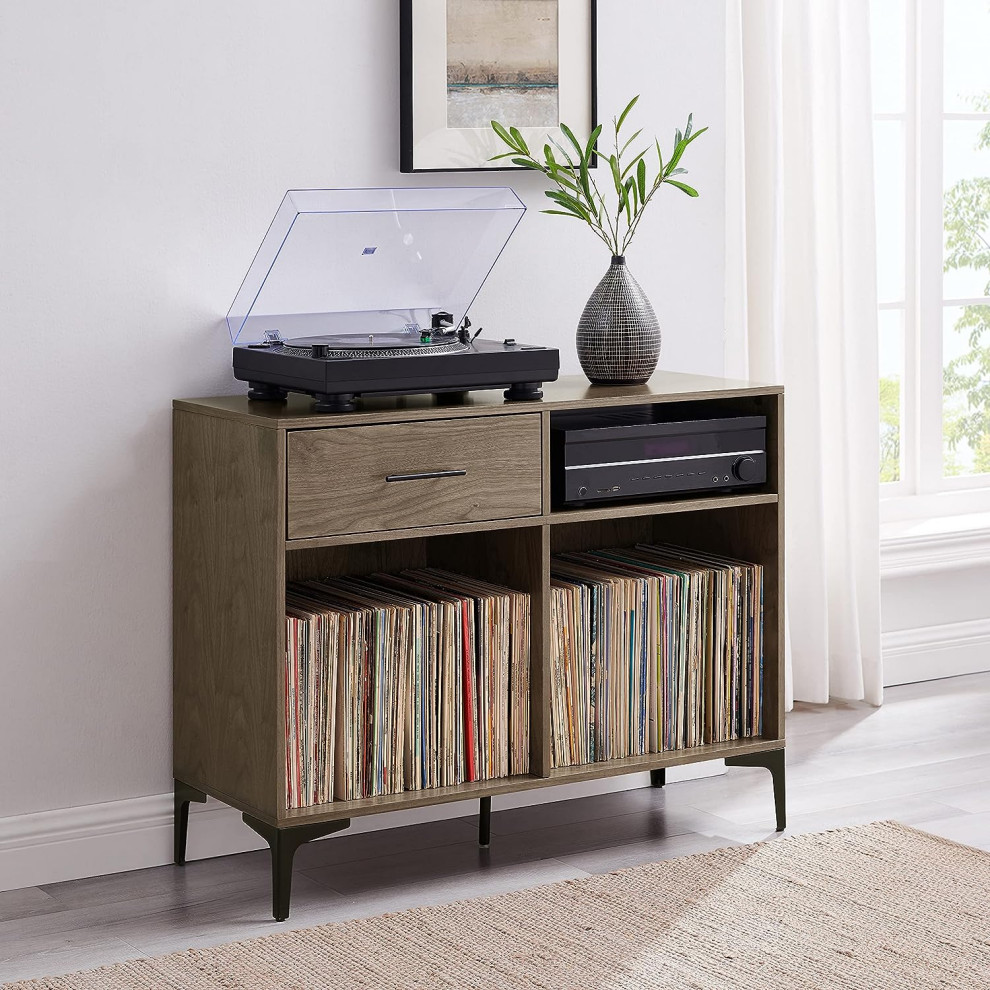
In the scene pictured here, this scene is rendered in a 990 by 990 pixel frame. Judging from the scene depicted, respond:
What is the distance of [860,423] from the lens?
149 inches

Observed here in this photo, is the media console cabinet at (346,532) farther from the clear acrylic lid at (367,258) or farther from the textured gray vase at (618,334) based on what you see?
the clear acrylic lid at (367,258)

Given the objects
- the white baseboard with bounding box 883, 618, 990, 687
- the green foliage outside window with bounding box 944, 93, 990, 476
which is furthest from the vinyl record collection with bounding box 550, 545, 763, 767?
the green foliage outside window with bounding box 944, 93, 990, 476

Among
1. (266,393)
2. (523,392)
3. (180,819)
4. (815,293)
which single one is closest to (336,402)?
(266,393)

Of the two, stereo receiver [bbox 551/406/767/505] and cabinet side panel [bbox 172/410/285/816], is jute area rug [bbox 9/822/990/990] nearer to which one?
cabinet side panel [bbox 172/410/285/816]

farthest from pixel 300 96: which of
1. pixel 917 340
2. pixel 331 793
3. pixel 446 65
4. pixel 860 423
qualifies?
pixel 917 340

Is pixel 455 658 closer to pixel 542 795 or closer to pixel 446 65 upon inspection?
pixel 542 795

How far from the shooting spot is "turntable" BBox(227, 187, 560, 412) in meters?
2.55

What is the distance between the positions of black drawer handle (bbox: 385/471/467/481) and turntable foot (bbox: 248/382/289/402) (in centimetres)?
27

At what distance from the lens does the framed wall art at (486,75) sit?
288 cm

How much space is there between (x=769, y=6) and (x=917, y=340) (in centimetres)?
103

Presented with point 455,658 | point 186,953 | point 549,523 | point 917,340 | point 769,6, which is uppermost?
point 769,6

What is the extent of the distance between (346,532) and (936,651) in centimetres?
206

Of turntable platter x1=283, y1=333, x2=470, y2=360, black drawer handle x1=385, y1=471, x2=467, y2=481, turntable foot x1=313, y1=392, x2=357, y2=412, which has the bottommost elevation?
black drawer handle x1=385, y1=471, x2=467, y2=481

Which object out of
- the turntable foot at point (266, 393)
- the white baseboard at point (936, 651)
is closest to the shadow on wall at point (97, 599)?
the turntable foot at point (266, 393)
